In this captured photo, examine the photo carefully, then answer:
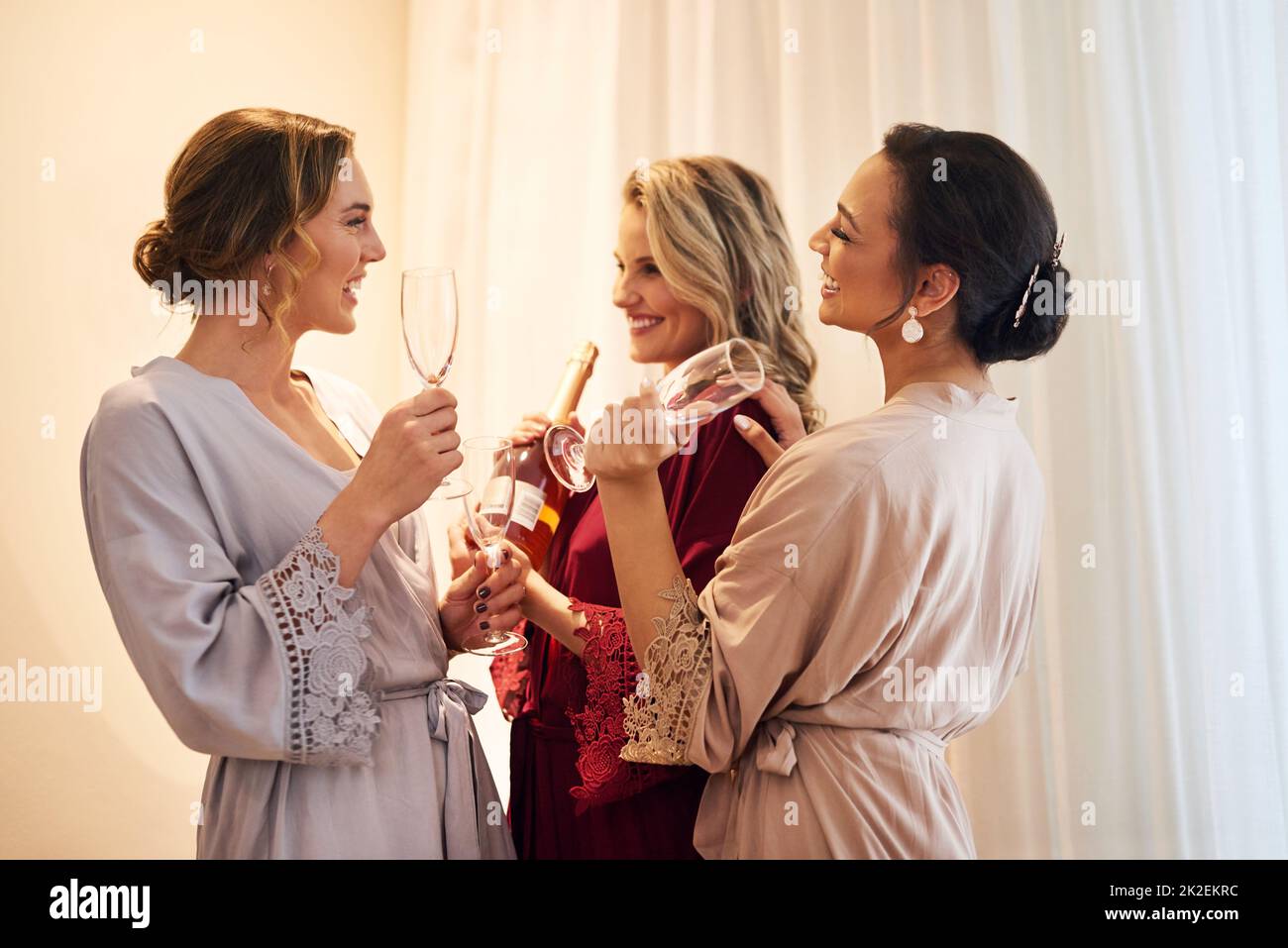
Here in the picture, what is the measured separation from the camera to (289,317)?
1525 mm

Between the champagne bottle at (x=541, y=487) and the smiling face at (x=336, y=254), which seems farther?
the champagne bottle at (x=541, y=487)

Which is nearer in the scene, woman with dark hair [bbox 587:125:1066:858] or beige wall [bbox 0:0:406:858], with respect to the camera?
woman with dark hair [bbox 587:125:1066:858]

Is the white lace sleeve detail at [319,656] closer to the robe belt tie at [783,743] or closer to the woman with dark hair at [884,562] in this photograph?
the woman with dark hair at [884,562]

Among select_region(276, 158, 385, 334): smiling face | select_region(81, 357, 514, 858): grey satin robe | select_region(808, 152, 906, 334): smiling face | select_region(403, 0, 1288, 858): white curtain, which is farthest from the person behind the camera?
select_region(403, 0, 1288, 858): white curtain

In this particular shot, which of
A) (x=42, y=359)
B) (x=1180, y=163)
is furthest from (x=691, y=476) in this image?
(x=42, y=359)

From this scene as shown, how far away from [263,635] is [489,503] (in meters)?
0.36

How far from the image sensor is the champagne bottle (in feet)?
5.57

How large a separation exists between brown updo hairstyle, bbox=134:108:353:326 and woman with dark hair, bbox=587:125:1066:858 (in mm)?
493

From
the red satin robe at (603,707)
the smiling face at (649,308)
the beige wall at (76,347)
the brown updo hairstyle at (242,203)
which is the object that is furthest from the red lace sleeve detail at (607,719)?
the beige wall at (76,347)

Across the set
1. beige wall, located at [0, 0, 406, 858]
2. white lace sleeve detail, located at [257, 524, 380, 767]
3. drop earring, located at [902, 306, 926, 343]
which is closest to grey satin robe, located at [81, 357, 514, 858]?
white lace sleeve detail, located at [257, 524, 380, 767]

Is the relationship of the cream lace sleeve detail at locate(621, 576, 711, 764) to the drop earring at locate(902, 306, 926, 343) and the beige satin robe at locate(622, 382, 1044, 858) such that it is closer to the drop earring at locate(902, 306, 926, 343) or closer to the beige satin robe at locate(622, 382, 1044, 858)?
the beige satin robe at locate(622, 382, 1044, 858)

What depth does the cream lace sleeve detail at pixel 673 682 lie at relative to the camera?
133 centimetres
